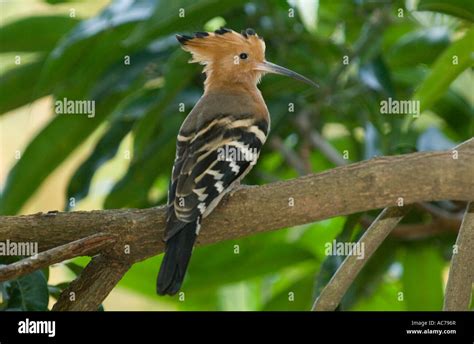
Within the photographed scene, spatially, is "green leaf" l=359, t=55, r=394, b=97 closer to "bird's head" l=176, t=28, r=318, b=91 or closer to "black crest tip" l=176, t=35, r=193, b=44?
"bird's head" l=176, t=28, r=318, b=91

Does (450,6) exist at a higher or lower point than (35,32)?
lower

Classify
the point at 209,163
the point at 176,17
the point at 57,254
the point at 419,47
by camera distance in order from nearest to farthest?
the point at 57,254
the point at 209,163
the point at 176,17
the point at 419,47

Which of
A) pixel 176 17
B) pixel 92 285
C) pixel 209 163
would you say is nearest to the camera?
pixel 92 285

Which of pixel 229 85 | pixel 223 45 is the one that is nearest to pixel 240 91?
pixel 229 85

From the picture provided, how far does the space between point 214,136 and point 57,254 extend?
2.01ft

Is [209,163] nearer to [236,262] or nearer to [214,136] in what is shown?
[214,136]

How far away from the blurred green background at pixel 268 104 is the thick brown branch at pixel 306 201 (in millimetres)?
701

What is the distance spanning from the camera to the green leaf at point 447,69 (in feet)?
7.54

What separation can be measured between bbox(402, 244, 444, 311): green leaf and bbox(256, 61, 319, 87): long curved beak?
0.64 meters

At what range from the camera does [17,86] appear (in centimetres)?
303

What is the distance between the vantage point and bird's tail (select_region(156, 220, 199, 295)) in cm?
200

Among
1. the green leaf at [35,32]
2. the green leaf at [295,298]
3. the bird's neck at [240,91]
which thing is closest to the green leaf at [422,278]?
the green leaf at [295,298]
